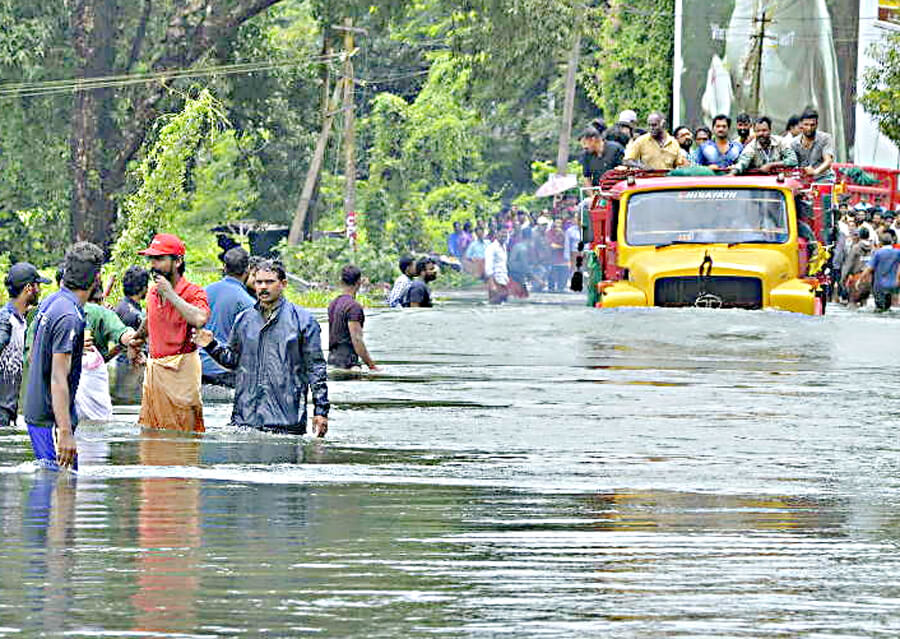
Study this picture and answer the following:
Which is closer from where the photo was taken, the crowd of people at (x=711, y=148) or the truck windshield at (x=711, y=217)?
the truck windshield at (x=711, y=217)

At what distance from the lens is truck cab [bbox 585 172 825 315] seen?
2497 cm

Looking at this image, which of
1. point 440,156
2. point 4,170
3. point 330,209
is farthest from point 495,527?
point 330,209

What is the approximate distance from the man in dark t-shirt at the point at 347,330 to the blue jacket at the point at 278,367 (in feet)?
20.7

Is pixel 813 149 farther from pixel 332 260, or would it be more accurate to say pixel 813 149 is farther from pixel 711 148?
pixel 332 260

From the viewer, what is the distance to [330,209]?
2904 inches

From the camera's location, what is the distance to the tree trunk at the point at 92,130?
46438 mm

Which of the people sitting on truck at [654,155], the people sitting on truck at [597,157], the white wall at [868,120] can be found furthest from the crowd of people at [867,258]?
the white wall at [868,120]

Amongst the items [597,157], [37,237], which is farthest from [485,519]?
[37,237]

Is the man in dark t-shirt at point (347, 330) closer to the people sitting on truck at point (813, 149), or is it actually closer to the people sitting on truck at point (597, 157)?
the people sitting on truck at point (597, 157)

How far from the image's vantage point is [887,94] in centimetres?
4275

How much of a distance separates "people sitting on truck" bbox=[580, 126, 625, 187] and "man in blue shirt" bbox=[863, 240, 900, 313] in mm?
7829

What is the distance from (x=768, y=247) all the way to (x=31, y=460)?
1310cm

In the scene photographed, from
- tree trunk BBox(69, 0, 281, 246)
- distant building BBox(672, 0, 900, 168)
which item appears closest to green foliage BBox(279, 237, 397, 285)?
tree trunk BBox(69, 0, 281, 246)

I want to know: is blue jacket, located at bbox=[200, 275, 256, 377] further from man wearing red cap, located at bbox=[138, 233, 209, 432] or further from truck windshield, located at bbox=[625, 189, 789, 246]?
truck windshield, located at bbox=[625, 189, 789, 246]
